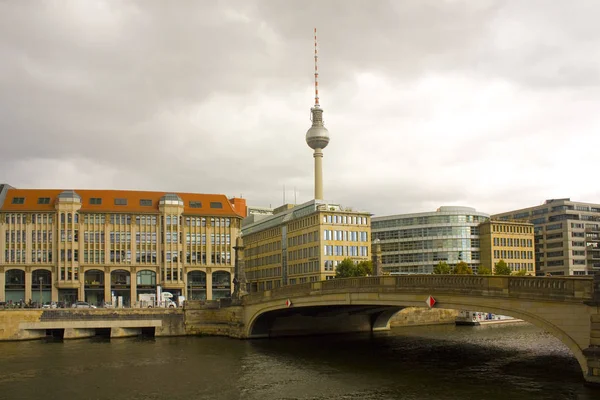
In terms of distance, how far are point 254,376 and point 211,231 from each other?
69.0 metres

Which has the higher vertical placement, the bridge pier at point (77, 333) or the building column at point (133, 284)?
the building column at point (133, 284)

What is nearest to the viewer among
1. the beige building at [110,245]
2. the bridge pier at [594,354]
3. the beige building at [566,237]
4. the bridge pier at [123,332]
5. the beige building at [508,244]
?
the bridge pier at [594,354]

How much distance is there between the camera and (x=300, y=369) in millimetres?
54500

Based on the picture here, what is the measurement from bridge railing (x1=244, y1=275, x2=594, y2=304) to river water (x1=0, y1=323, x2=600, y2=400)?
18.9 ft

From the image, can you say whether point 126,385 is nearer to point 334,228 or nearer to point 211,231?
point 211,231

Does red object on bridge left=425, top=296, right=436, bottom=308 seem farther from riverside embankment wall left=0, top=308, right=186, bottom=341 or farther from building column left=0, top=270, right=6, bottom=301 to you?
building column left=0, top=270, right=6, bottom=301

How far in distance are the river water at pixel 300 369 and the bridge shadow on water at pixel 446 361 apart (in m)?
0.08

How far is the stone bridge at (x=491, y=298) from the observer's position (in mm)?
36719

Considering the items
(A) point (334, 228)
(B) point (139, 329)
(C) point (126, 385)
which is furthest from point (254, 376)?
(A) point (334, 228)

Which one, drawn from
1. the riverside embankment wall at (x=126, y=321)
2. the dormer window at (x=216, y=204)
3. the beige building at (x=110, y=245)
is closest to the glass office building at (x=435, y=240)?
the dormer window at (x=216, y=204)

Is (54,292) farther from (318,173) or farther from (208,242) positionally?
(318,173)

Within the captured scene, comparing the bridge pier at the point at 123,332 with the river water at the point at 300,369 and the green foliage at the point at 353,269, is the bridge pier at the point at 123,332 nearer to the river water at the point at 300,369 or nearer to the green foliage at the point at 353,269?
the river water at the point at 300,369

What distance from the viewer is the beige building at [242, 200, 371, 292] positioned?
124625mm

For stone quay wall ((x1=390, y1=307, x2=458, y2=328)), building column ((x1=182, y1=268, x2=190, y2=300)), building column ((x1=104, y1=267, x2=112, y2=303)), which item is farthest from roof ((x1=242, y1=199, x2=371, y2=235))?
building column ((x1=104, y1=267, x2=112, y2=303))
